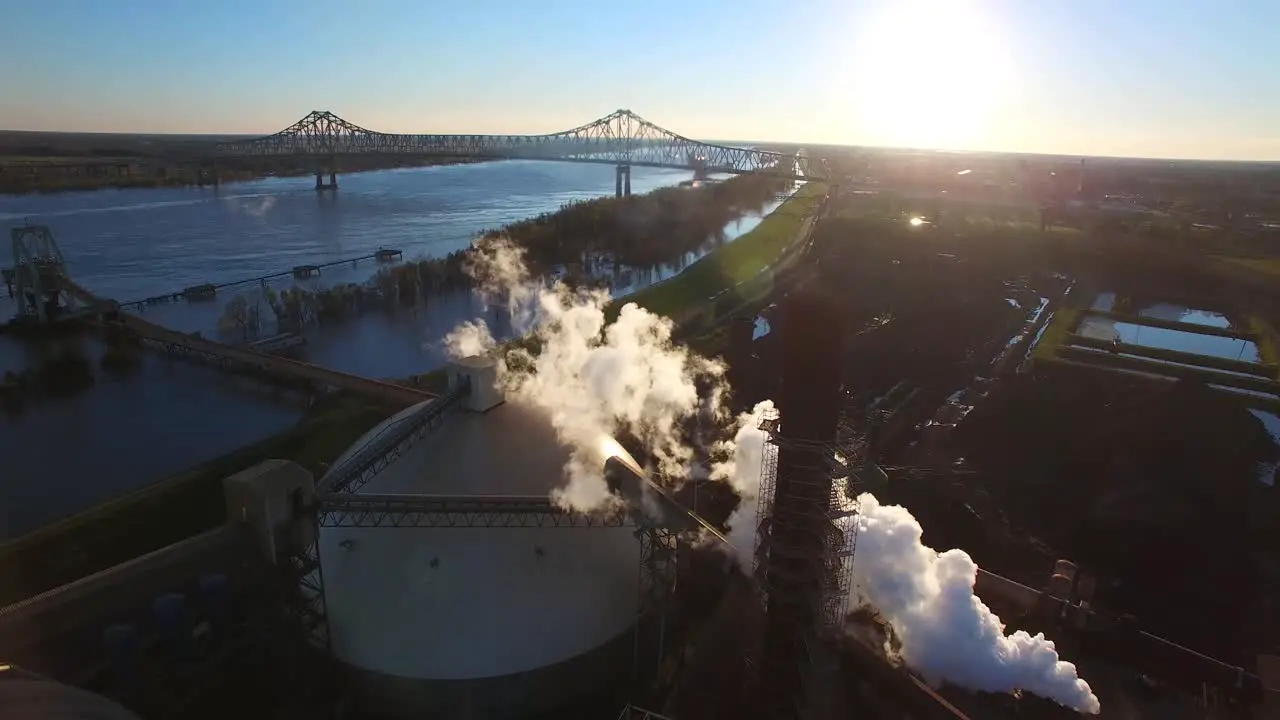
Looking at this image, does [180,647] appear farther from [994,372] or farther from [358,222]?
[358,222]

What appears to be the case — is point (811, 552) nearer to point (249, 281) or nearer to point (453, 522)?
point (453, 522)

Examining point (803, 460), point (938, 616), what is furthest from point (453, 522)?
point (938, 616)

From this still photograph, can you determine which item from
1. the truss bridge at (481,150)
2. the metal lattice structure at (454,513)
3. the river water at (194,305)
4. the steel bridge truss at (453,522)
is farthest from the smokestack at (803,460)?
the truss bridge at (481,150)

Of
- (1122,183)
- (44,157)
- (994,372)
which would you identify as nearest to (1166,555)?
(994,372)

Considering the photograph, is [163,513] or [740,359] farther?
[740,359]

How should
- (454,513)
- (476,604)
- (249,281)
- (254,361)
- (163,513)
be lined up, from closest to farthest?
(476,604) → (454,513) → (163,513) → (254,361) → (249,281)

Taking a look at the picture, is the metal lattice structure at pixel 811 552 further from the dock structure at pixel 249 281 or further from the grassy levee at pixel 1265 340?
the dock structure at pixel 249 281

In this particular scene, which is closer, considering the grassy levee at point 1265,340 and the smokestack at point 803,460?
the smokestack at point 803,460
